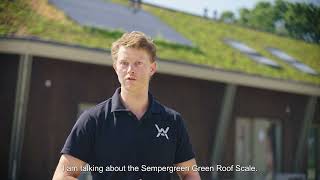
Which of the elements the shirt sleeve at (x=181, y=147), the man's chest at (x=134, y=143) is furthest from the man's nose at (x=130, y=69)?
the shirt sleeve at (x=181, y=147)

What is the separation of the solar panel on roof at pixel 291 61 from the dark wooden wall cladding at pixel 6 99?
24.6ft

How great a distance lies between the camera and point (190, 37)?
12.5m

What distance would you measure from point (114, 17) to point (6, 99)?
3297 millimetres

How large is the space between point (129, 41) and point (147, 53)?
0.12m

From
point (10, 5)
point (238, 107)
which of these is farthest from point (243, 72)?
point (10, 5)

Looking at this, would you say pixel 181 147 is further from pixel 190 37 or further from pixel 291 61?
pixel 291 61

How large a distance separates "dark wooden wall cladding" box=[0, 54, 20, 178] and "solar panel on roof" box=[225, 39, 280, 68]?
6.09 metres

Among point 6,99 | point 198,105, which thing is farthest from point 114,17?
point 6,99

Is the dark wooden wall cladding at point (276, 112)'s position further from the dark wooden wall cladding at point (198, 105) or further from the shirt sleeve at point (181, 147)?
the shirt sleeve at point (181, 147)

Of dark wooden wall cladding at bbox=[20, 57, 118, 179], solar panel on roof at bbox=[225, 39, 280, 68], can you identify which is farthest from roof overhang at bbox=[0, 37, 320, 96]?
solar panel on roof at bbox=[225, 39, 280, 68]

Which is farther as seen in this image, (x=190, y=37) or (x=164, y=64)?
(x=190, y=37)

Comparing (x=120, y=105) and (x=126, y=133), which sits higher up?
(x=120, y=105)

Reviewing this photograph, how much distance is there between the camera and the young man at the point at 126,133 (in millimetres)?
2377

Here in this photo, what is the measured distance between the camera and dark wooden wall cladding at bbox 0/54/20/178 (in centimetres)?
888
